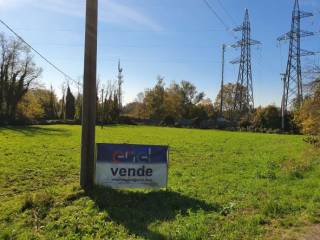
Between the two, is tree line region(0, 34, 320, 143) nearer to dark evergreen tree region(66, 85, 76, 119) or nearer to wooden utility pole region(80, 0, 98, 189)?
dark evergreen tree region(66, 85, 76, 119)

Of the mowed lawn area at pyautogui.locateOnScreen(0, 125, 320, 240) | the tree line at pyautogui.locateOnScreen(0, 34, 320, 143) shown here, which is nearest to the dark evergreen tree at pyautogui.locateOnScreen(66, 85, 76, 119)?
the tree line at pyautogui.locateOnScreen(0, 34, 320, 143)

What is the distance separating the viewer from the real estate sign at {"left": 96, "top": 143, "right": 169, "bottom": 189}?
11.0m

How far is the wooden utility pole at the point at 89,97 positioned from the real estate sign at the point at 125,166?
0.69 ft

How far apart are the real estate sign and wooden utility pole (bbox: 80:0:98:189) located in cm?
21

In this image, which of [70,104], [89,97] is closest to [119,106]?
[70,104]

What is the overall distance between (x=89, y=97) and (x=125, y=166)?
2003 millimetres

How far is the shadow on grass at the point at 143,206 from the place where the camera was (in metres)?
8.12

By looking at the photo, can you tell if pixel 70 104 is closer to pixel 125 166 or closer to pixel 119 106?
pixel 119 106

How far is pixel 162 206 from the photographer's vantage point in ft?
31.8

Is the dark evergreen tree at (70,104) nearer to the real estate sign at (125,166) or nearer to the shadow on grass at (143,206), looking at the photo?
the real estate sign at (125,166)

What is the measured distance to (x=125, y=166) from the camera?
36.5 feet

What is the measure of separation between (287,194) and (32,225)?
6.63 meters

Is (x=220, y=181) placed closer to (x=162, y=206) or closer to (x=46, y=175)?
(x=162, y=206)

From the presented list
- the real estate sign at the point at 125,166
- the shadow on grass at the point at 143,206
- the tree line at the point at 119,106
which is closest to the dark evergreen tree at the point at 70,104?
the tree line at the point at 119,106
